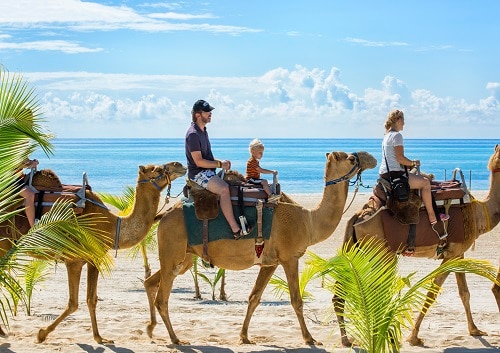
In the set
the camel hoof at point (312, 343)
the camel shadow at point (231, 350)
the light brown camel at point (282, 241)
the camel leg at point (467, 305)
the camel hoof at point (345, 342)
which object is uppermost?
the light brown camel at point (282, 241)

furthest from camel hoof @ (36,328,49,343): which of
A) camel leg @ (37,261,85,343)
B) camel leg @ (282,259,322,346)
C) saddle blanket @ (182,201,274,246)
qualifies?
camel leg @ (282,259,322,346)

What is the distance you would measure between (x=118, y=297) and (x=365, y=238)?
18.5 feet

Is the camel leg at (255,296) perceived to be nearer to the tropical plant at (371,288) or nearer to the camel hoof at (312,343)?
the camel hoof at (312,343)

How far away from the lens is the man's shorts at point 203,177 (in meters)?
10.3

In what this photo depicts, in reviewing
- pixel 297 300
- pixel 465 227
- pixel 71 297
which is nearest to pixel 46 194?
pixel 71 297

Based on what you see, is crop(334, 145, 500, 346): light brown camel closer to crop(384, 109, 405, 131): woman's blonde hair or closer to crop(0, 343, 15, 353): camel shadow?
crop(384, 109, 405, 131): woman's blonde hair

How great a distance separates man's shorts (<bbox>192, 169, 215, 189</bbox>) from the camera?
33.7ft

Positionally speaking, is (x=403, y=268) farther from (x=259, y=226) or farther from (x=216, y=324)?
(x=259, y=226)

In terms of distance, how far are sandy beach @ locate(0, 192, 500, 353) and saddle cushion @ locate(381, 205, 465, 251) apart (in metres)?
0.86

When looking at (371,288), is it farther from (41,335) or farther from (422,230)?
(41,335)

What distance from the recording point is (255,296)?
1067 cm

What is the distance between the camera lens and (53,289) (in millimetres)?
15203

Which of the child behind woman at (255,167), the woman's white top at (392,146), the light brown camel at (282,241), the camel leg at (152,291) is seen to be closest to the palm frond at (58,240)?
the light brown camel at (282,241)

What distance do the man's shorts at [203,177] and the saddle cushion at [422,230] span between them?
2240mm
